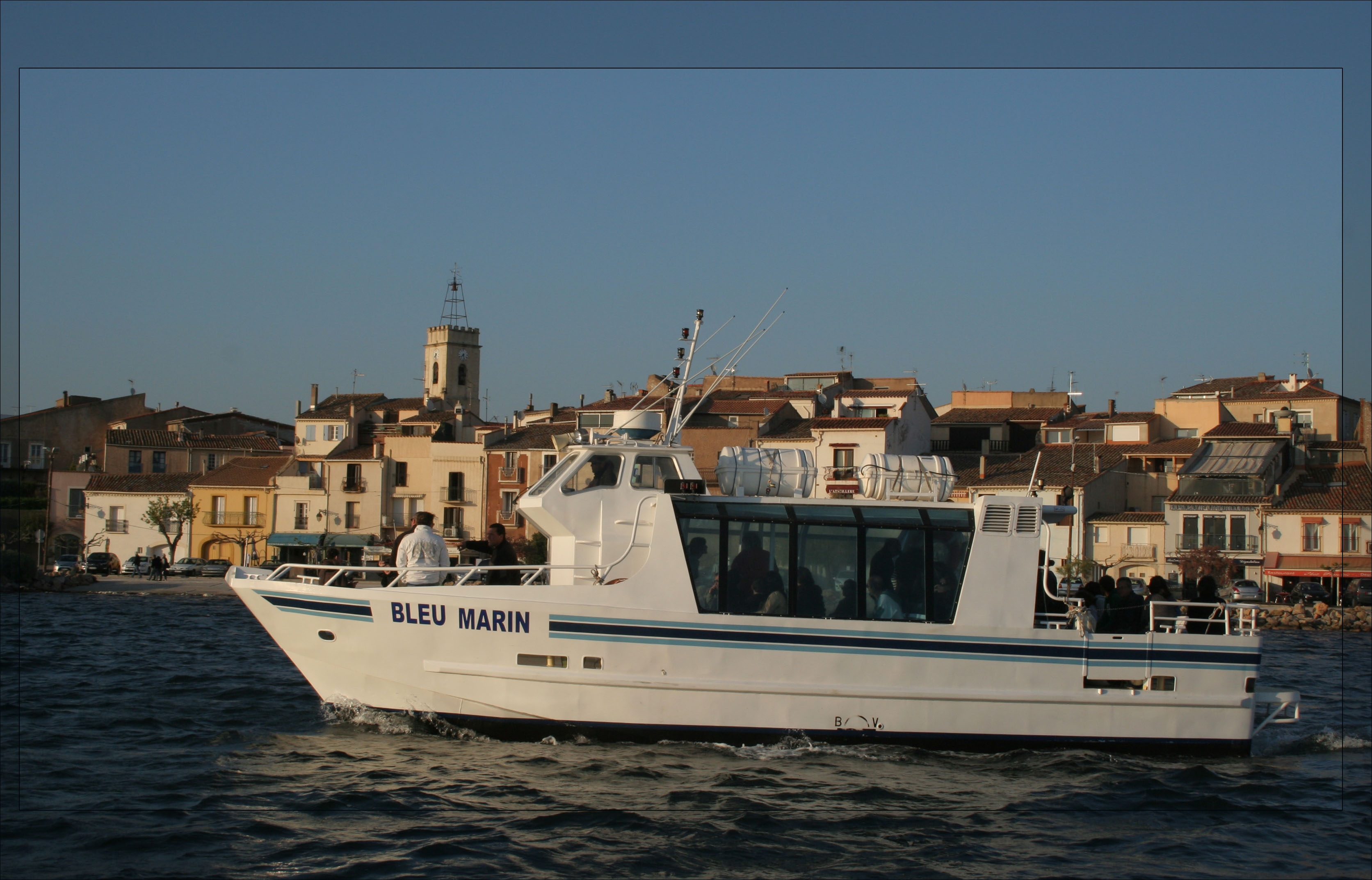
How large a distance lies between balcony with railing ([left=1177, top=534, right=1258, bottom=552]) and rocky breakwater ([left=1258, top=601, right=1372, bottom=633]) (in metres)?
4.94

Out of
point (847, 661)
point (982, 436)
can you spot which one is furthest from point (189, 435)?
point (847, 661)

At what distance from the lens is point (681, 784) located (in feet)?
37.1

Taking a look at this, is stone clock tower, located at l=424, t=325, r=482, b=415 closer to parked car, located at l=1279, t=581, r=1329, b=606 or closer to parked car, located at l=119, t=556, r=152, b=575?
parked car, located at l=119, t=556, r=152, b=575

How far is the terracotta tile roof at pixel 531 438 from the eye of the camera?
50.4 meters

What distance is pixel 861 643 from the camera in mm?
12617

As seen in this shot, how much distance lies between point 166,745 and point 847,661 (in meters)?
7.05

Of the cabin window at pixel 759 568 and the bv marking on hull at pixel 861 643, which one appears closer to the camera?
the bv marking on hull at pixel 861 643

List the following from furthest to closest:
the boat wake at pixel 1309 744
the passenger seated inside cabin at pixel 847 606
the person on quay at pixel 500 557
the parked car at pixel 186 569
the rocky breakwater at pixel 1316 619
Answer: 1. the parked car at pixel 186 569
2. the rocky breakwater at pixel 1316 619
3. the boat wake at pixel 1309 744
4. the person on quay at pixel 500 557
5. the passenger seated inside cabin at pixel 847 606

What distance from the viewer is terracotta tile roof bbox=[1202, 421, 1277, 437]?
45094mm

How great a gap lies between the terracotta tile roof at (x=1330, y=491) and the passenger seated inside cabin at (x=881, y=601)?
104 ft

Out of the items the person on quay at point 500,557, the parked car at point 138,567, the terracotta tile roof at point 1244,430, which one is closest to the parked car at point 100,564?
the parked car at point 138,567

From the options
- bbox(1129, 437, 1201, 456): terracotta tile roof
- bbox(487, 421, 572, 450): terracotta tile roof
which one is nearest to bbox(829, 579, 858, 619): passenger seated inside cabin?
bbox(1129, 437, 1201, 456): terracotta tile roof

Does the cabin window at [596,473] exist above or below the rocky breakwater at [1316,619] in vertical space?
above

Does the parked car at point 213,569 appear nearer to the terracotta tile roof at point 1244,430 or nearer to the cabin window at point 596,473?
the cabin window at point 596,473
